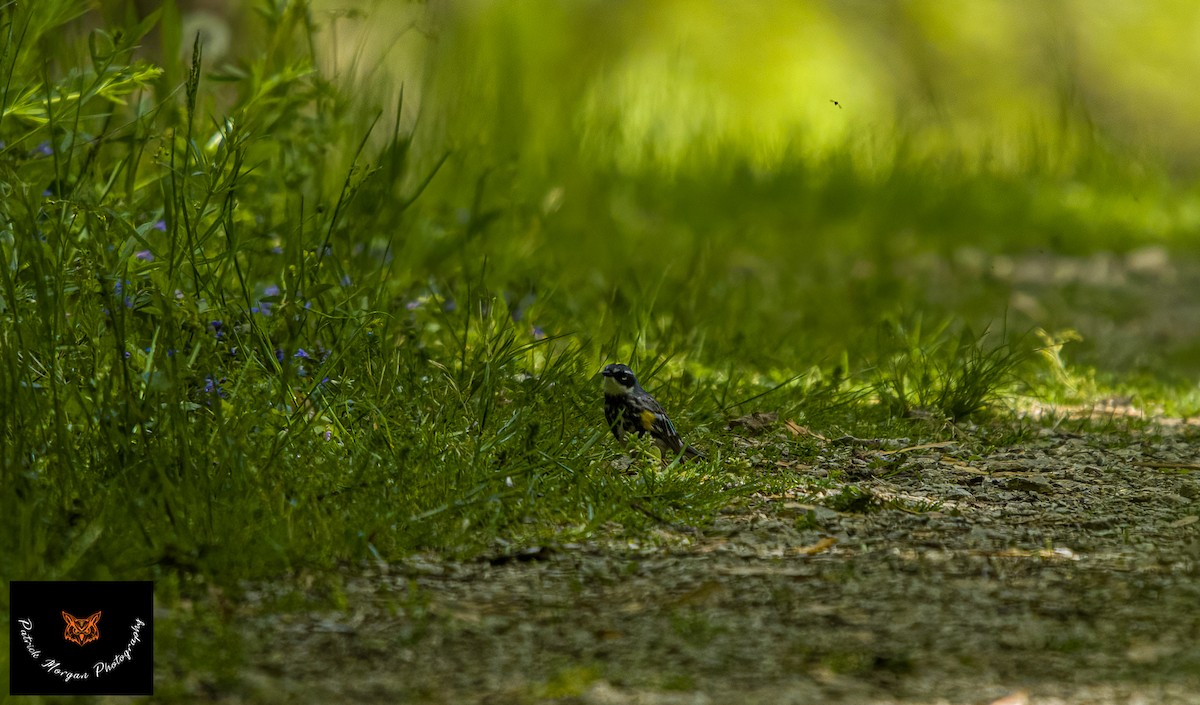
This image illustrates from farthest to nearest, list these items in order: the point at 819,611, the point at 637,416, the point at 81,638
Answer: the point at 637,416, the point at 819,611, the point at 81,638

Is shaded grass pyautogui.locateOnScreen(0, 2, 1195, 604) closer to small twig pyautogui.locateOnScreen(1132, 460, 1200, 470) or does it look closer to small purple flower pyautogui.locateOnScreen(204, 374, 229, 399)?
small purple flower pyautogui.locateOnScreen(204, 374, 229, 399)

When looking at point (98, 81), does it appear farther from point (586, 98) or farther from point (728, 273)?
point (586, 98)

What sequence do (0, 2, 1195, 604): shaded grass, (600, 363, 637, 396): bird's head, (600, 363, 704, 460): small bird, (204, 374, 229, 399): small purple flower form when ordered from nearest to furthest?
(0, 2, 1195, 604): shaded grass
(204, 374, 229, 399): small purple flower
(600, 363, 704, 460): small bird
(600, 363, 637, 396): bird's head

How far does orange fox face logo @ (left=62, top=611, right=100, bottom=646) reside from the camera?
2448 millimetres

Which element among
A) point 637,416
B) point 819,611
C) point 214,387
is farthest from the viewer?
point 637,416

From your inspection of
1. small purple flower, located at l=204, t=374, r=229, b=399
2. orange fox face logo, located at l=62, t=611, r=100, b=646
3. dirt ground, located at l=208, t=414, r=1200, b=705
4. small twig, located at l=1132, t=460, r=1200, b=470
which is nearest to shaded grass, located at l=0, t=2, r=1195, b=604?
small purple flower, located at l=204, t=374, r=229, b=399

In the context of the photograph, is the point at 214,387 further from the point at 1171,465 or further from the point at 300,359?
the point at 1171,465

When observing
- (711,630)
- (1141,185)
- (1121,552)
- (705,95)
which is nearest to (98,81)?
(711,630)

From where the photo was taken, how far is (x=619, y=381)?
3689mm

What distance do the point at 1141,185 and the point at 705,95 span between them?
3.05 meters

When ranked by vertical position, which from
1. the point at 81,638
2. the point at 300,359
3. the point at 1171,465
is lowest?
the point at 81,638

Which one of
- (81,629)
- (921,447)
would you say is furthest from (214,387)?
(921,447)

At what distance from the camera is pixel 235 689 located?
2285 mm

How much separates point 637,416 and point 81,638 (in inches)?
61.7
